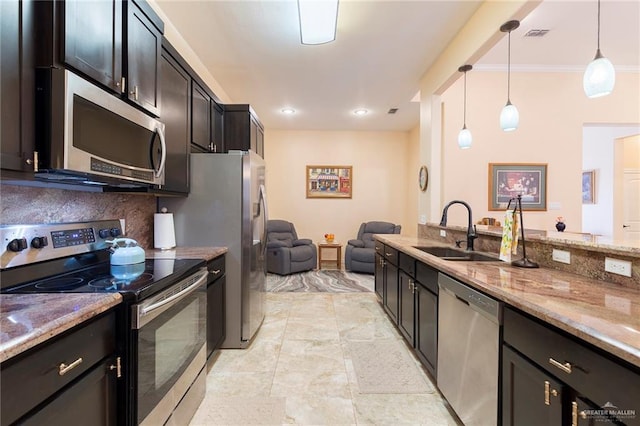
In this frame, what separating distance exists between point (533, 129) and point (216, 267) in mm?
4533

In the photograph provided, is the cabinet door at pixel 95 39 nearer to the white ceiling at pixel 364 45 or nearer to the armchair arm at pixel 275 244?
the white ceiling at pixel 364 45

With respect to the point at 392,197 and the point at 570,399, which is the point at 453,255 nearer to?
the point at 570,399

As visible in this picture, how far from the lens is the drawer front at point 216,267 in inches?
85.7

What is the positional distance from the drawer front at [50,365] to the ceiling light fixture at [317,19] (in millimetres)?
2339

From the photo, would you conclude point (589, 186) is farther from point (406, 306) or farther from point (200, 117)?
point (200, 117)

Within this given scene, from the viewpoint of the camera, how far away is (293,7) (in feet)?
7.80

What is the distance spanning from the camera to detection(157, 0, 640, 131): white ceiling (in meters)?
2.45

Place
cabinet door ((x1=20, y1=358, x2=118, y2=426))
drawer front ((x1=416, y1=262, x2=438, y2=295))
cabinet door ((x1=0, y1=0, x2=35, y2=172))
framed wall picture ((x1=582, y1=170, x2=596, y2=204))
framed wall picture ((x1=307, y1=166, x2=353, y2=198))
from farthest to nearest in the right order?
framed wall picture ((x1=307, y1=166, x2=353, y2=198)), framed wall picture ((x1=582, y1=170, x2=596, y2=204)), drawer front ((x1=416, y1=262, x2=438, y2=295)), cabinet door ((x1=0, y1=0, x2=35, y2=172)), cabinet door ((x1=20, y1=358, x2=118, y2=426))

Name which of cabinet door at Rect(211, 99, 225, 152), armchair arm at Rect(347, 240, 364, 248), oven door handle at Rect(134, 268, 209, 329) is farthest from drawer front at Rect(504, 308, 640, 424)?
armchair arm at Rect(347, 240, 364, 248)

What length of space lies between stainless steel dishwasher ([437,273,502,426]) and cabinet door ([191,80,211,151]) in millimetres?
2285

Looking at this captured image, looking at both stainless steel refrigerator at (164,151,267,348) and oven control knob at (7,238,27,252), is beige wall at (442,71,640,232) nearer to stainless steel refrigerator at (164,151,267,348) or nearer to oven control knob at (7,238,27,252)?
stainless steel refrigerator at (164,151,267,348)

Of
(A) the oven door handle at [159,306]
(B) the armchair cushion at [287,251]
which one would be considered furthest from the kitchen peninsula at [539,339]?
(B) the armchair cushion at [287,251]

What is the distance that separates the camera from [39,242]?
4.31ft

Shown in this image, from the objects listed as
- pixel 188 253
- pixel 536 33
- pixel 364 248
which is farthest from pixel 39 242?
pixel 364 248
